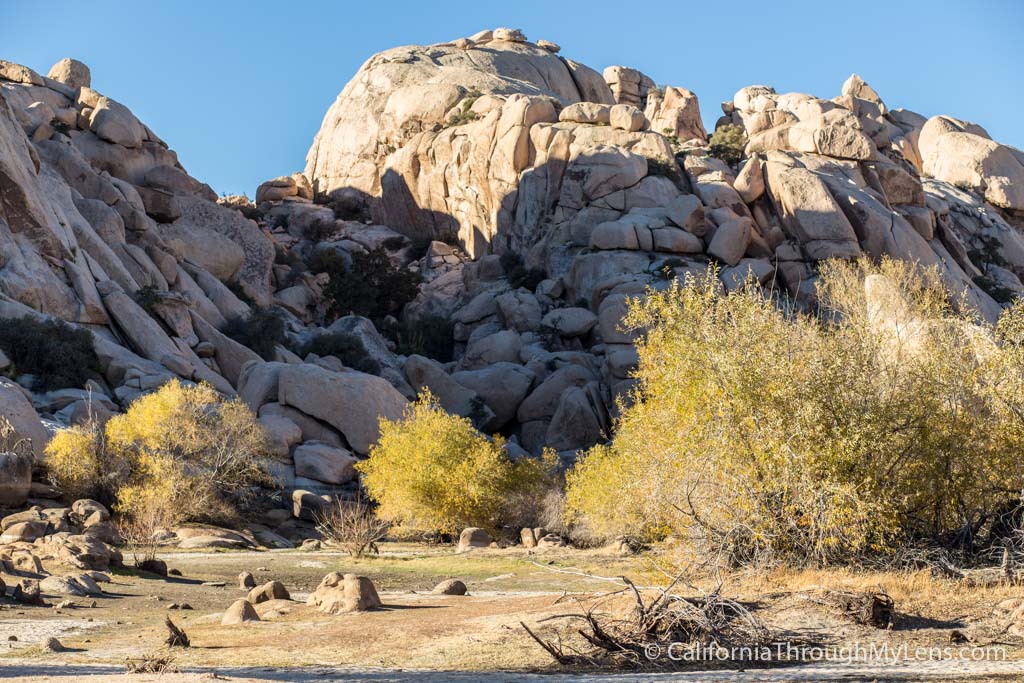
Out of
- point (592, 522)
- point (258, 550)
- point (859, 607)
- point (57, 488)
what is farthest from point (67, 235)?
point (859, 607)

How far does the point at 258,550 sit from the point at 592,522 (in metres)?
10.4

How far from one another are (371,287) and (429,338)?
854 centimetres

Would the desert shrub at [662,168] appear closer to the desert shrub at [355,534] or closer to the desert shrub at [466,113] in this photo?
the desert shrub at [466,113]

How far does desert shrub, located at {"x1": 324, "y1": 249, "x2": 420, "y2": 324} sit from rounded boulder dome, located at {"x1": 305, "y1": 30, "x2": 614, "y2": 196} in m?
13.3

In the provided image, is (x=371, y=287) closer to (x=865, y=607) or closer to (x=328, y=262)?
(x=328, y=262)

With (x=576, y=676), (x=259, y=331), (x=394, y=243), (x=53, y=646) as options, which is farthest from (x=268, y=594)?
(x=394, y=243)

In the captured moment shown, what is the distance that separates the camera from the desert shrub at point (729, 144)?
217 ft

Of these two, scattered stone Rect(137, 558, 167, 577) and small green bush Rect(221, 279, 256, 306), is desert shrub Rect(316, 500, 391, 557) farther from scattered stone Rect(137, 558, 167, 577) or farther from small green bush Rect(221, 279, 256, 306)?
small green bush Rect(221, 279, 256, 306)

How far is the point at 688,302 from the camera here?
862 inches

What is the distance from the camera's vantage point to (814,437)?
1795cm

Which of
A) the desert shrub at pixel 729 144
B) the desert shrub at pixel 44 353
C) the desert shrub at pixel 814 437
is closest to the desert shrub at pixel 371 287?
the desert shrub at pixel 729 144

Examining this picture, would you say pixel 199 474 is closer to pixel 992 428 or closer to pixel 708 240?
pixel 992 428

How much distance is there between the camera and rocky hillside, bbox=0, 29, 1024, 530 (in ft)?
147

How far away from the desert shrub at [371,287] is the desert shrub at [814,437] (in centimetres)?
4636
